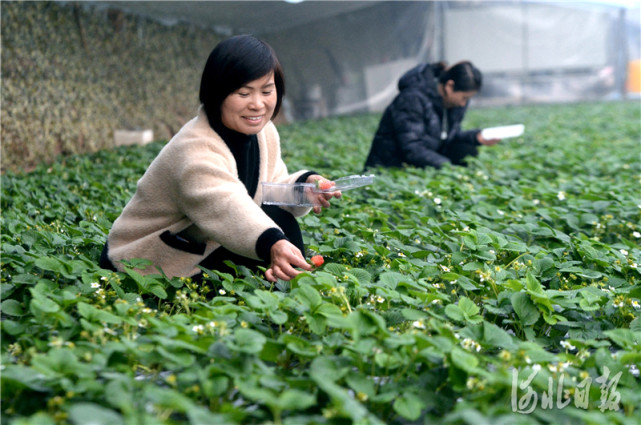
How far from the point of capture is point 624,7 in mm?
19969

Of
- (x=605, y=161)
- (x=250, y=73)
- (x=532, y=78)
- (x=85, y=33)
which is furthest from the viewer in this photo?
(x=532, y=78)

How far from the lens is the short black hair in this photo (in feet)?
8.30

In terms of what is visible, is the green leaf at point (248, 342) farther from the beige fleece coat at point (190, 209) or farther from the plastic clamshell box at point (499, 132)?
the plastic clamshell box at point (499, 132)

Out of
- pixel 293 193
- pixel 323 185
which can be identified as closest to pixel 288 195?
pixel 293 193

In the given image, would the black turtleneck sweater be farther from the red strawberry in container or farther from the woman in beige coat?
the red strawberry in container

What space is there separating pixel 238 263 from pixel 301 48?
11.0 meters

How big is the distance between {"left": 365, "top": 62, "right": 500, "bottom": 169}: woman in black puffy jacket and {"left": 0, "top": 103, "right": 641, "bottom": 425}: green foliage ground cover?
5.26 feet

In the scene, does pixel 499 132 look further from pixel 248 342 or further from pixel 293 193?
pixel 248 342

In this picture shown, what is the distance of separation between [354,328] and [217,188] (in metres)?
0.78

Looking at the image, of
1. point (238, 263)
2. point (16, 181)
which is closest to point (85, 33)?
point (16, 181)

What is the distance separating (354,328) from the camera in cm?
189

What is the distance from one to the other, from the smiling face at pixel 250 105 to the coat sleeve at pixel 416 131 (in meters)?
3.13

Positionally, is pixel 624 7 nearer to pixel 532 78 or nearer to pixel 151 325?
pixel 532 78

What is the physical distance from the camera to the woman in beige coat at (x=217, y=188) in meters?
2.39
